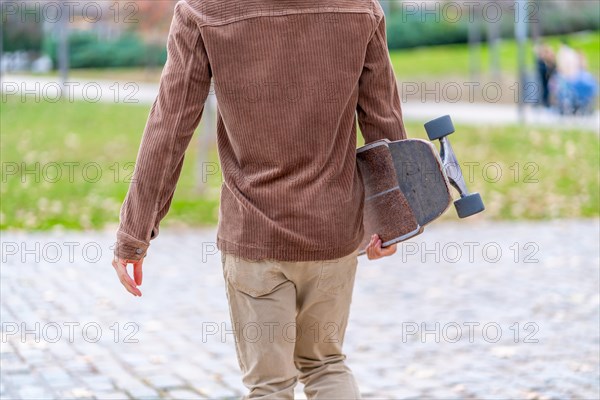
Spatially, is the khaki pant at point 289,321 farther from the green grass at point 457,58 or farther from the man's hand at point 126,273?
the green grass at point 457,58

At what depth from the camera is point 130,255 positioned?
296cm

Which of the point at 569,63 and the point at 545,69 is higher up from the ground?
the point at 569,63

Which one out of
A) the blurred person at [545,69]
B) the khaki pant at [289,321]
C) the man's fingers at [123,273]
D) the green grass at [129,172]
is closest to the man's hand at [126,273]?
the man's fingers at [123,273]

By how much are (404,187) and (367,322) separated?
11.2ft

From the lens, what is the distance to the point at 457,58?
133ft

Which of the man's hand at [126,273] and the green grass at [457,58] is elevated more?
the man's hand at [126,273]

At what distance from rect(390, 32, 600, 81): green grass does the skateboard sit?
1121 inches

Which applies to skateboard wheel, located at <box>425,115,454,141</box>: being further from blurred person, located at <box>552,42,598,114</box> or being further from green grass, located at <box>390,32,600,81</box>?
green grass, located at <box>390,32,600,81</box>

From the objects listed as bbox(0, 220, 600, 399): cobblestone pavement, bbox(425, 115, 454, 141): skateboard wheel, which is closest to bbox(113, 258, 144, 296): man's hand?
bbox(425, 115, 454, 141): skateboard wheel

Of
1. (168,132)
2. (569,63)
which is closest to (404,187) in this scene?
(168,132)

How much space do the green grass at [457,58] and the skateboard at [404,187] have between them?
93.5ft

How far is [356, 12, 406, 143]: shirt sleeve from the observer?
9.79 ft

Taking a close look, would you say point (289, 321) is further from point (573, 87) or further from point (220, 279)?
point (573, 87)

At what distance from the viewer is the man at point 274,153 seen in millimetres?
2818
